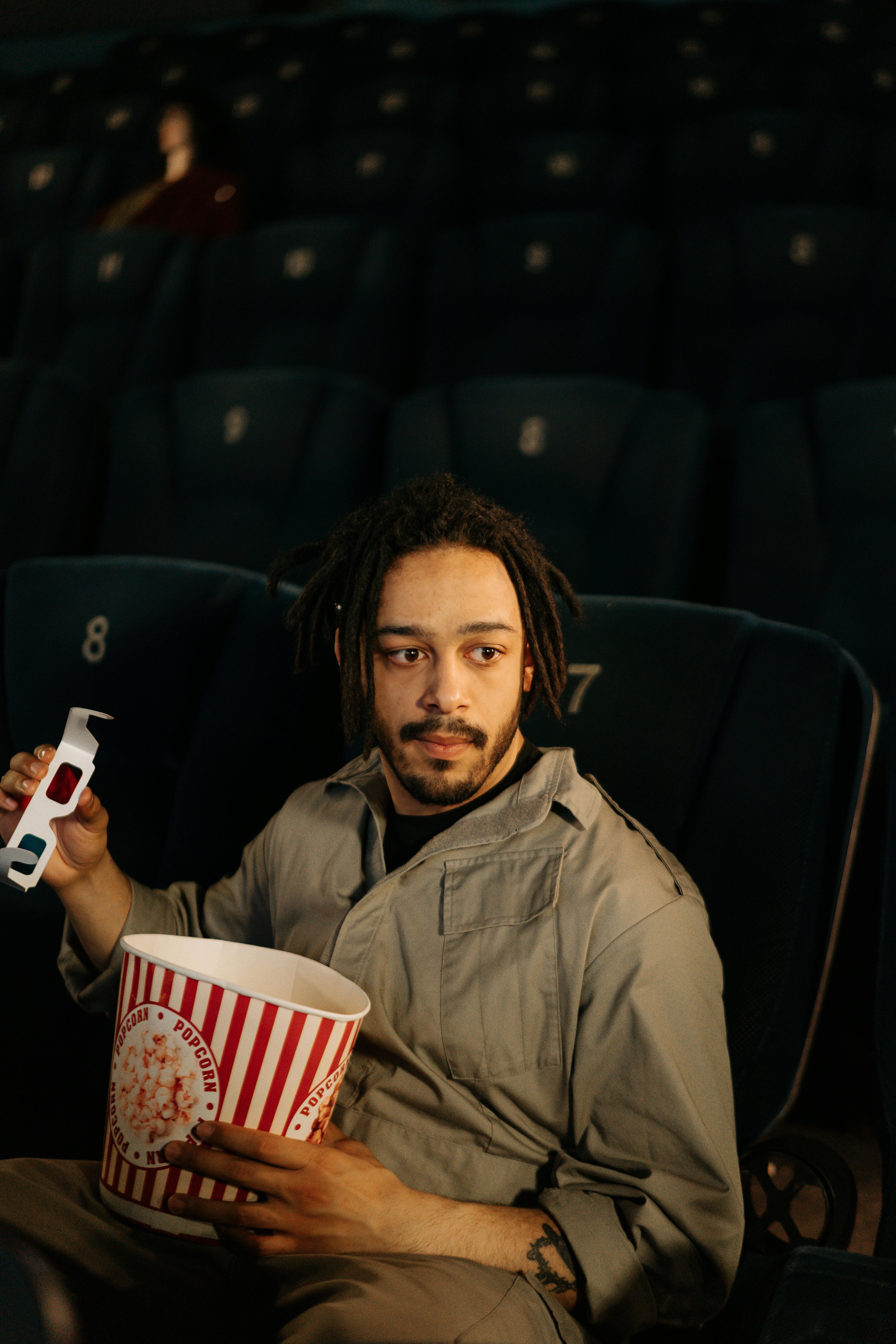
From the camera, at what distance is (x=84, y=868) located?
70 centimetres

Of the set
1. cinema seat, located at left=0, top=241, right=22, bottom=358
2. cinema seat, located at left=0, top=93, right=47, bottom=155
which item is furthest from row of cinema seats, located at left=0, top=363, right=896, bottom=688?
cinema seat, located at left=0, top=93, right=47, bottom=155

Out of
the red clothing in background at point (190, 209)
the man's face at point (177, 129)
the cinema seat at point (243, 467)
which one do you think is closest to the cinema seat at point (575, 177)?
the red clothing in background at point (190, 209)

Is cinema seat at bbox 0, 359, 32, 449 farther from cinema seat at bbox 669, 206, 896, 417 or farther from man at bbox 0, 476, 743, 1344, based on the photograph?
cinema seat at bbox 669, 206, 896, 417

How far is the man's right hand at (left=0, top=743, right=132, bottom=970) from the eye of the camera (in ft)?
2.18

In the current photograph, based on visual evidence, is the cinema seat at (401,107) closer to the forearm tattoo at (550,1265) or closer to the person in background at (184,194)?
the person in background at (184,194)

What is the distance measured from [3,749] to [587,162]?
2.16 metres

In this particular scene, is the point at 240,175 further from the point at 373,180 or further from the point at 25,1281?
the point at 25,1281

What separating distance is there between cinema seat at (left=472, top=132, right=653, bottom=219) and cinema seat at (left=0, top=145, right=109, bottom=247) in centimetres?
112

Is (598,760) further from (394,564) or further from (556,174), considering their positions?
(556,174)

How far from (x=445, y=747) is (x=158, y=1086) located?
246 millimetres

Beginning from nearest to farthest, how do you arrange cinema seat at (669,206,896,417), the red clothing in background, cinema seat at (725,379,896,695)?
cinema seat at (725,379,896,695), cinema seat at (669,206,896,417), the red clothing in background

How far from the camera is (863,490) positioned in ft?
4.05

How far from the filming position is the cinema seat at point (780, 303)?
6.17 feet

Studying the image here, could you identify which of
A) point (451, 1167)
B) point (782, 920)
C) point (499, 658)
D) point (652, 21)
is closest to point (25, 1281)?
point (451, 1167)
